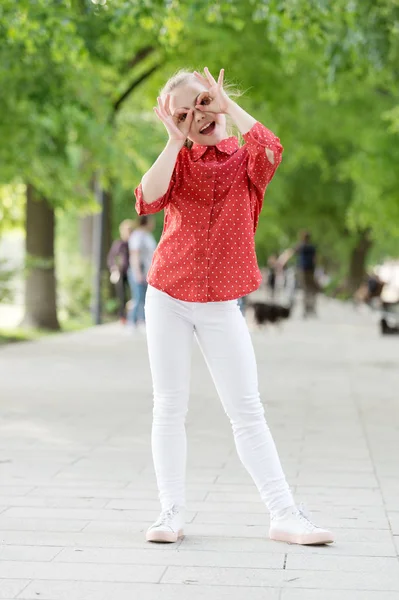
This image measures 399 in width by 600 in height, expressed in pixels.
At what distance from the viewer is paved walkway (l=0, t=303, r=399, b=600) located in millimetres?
4672

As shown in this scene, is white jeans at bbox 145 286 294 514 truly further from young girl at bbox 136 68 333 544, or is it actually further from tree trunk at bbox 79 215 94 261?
tree trunk at bbox 79 215 94 261

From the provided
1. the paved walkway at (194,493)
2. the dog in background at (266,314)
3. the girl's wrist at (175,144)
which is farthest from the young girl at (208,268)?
the dog in background at (266,314)

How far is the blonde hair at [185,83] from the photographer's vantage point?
→ 529cm

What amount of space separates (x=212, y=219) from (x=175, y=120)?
1.40 feet

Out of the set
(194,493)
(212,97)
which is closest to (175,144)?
(212,97)

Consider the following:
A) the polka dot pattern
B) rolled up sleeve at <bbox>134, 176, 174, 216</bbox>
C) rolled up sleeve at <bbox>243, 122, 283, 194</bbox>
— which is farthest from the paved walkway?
rolled up sleeve at <bbox>243, 122, 283, 194</bbox>

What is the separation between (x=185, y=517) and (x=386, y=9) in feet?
25.7

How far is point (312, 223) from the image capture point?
52750mm

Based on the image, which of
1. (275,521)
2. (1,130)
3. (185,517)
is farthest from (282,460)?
(1,130)

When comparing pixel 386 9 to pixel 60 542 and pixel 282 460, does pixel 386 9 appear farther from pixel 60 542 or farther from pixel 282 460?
pixel 60 542

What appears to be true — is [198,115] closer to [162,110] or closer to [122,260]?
[162,110]

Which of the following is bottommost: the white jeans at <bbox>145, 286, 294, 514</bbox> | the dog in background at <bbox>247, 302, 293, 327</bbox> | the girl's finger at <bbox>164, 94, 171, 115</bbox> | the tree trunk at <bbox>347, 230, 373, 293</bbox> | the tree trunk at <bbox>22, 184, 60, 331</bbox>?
the tree trunk at <bbox>347, 230, 373, 293</bbox>

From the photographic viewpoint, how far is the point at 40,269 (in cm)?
2286

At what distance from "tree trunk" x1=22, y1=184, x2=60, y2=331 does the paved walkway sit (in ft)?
29.2
